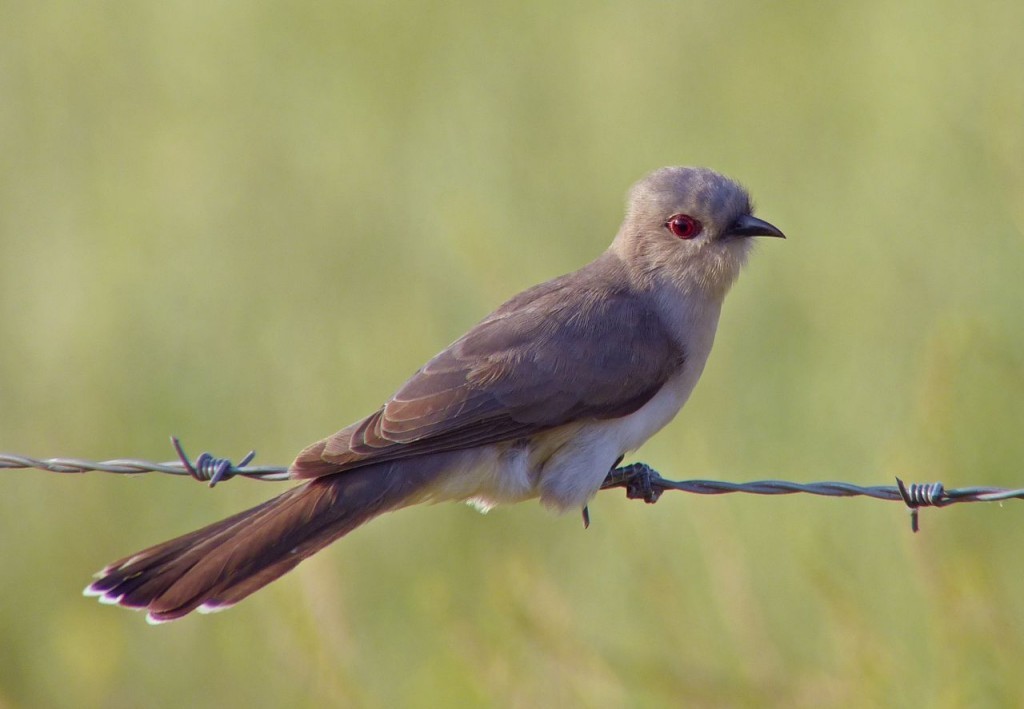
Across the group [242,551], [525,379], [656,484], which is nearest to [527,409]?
[525,379]

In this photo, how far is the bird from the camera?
5086 millimetres

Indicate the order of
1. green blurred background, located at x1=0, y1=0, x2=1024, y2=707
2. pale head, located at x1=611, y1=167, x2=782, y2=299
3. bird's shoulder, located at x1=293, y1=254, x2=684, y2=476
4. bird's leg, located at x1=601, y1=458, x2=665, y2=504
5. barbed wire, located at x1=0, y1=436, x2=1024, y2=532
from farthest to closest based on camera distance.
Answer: pale head, located at x1=611, y1=167, x2=782, y2=299 → green blurred background, located at x1=0, y1=0, x2=1024, y2=707 → bird's leg, located at x1=601, y1=458, x2=665, y2=504 → bird's shoulder, located at x1=293, y1=254, x2=684, y2=476 → barbed wire, located at x1=0, y1=436, x2=1024, y2=532

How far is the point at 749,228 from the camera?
20.1ft

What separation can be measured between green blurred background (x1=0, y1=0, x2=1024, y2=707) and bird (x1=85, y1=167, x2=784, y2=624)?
0.61m

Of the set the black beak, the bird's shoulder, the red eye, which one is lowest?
the bird's shoulder

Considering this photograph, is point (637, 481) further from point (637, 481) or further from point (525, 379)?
point (525, 379)

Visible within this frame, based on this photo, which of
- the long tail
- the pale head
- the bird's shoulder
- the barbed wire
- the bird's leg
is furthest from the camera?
the pale head

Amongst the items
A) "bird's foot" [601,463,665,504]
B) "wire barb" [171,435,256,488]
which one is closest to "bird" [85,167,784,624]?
"bird's foot" [601,463,665,504]

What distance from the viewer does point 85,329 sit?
859 centimetres

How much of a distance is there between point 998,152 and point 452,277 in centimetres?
383

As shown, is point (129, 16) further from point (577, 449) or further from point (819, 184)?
point (577, 449)

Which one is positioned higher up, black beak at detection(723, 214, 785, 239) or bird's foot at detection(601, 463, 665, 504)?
black beak at detection(723, 214, 785, 239)

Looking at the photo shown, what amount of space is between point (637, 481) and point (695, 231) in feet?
4.06

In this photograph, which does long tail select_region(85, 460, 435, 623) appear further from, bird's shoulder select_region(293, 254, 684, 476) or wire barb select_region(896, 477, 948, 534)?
wire barb select_region(896, 477, 948, 534)
